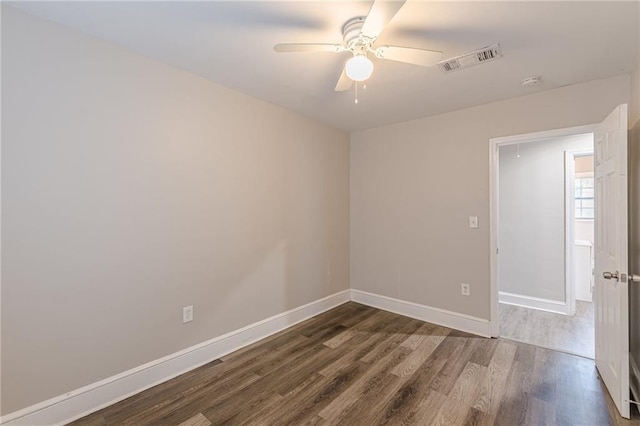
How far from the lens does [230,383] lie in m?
2.19

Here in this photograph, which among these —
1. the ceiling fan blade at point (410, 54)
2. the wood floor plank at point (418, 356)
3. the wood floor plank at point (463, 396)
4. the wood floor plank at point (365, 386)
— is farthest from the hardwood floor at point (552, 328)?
the ceiling fan blade at point (410, 54)

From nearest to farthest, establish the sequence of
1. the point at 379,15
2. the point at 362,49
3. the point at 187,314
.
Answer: the point at 379,15
the point at 362,49
the point at 187,314

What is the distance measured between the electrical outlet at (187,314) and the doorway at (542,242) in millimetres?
3212

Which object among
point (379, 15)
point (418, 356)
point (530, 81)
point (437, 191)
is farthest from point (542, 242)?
point (379, 15)

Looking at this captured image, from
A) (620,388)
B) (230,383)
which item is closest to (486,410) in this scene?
(620,388)

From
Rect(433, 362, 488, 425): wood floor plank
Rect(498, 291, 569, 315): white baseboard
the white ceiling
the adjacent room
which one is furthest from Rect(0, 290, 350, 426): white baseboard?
Rect(498, 291, 569, 315): white baseboard

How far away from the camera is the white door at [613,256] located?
70.1 inches

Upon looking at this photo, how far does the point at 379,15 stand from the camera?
1356mm

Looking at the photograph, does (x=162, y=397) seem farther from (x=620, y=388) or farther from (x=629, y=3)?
(x=629, y=3)

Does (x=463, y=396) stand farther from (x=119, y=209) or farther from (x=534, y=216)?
(x=534, y=216)

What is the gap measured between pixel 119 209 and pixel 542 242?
15.4ft

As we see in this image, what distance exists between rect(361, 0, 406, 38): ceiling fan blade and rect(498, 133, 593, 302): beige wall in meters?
3.32

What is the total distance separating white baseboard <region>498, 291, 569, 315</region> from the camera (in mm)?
3617

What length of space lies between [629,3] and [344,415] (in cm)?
287
